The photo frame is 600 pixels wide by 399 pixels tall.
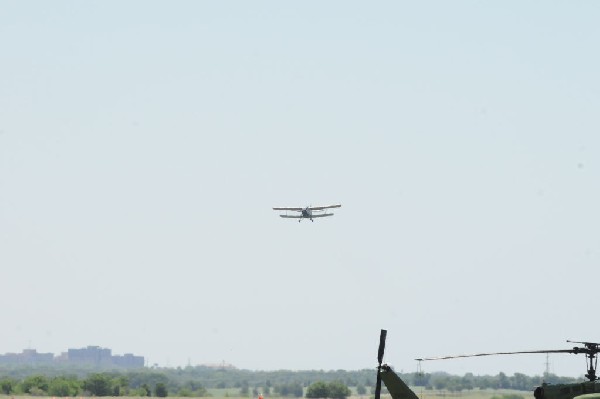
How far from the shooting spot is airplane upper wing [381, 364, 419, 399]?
52.9 m

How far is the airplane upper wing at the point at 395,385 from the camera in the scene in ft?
174

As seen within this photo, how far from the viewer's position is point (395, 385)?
53531 mm

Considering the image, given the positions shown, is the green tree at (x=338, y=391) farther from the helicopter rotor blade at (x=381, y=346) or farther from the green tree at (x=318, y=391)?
the helicopter rotor blade at (x=381, y=346)

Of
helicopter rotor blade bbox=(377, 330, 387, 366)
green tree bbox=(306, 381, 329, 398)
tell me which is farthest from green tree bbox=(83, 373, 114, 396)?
helicopter rotor blade bbox=(377, 330, 387, 366)

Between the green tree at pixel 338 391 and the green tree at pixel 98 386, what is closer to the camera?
the green tree at pixel 98 386

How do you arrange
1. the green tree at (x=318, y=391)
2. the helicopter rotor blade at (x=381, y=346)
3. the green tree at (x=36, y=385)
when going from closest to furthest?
the helicopter rotor blade at (x=381, y=346) < the green tree at (x=36, y=385) < the green tree at (x=318, y=391)

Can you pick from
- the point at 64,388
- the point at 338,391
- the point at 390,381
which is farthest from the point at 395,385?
the point at 338,391

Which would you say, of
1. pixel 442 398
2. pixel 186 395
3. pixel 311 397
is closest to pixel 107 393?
pixel 186 395

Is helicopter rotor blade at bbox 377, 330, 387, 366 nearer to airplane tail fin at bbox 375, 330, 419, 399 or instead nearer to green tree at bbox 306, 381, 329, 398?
airplane tail fin at bbox 375, 330, 419, 399

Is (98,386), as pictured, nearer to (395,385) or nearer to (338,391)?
(338,391)

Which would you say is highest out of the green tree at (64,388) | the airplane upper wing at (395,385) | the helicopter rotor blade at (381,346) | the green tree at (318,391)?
the green tree at (318,391)

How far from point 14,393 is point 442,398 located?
61178mm

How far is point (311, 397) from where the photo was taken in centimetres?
17262

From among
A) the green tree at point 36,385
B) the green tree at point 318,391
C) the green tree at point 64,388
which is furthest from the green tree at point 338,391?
the green tree at point 36,385
